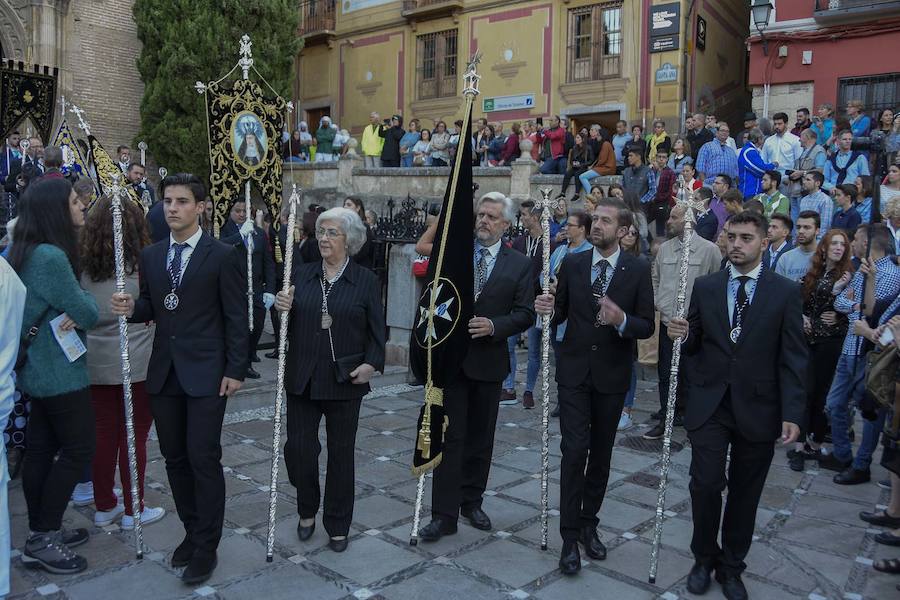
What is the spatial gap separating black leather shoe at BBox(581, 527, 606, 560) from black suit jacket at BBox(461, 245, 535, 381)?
1.01 m

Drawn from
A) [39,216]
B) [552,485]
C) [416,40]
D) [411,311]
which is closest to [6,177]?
[411,311]

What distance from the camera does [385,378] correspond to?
30.6ft

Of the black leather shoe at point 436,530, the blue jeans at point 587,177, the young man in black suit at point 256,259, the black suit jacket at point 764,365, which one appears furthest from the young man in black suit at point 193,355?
the blue jeans at point 587,177

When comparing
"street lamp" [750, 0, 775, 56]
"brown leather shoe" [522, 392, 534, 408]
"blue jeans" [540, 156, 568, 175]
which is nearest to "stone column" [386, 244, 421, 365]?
"brown leather shoe" [522, 392, 534, 408]

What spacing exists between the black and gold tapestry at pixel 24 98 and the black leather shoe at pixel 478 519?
256 inches

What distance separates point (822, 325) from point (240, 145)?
235 inches

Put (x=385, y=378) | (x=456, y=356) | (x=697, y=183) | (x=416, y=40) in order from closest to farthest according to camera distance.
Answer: (x=456, y=356), (x=385, y=378), (x=697, y=183), (x=416, y=40)

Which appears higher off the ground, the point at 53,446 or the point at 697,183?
the point at 697,183

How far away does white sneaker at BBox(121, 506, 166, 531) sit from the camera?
4719 millimetres

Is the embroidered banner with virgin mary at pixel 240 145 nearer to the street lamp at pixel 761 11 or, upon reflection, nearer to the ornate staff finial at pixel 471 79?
the ornate staff finial at pixel 471 79

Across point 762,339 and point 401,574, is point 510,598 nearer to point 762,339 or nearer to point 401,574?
point 401,574

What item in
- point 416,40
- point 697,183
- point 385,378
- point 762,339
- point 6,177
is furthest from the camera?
point 416,40

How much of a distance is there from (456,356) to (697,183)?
27.0 feet

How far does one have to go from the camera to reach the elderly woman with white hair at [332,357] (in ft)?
14.5
